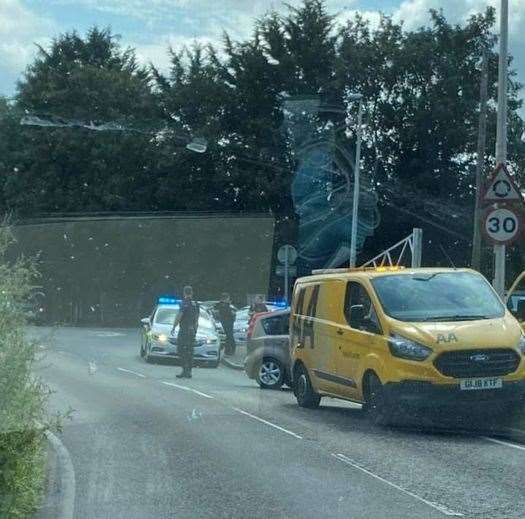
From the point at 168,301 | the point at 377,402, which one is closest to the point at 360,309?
the point at 377,402

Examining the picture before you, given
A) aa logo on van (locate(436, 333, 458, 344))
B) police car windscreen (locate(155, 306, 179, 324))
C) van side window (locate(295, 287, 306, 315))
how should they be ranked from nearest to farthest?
1. aa logo on van (locate(436, 333, 458, 344))
2. van side window (locate(295, 287, 306, 315))
3. police car windscreen (locate(155, 306, 179, 324))

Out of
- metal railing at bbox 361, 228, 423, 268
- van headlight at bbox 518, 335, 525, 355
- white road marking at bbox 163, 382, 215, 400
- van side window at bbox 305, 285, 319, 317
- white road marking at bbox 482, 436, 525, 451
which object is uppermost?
metal railing at bbox 361, 228, 423, 268

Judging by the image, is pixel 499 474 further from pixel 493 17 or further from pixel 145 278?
pixel 493 17

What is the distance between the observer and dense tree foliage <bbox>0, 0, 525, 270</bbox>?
25.4 metres

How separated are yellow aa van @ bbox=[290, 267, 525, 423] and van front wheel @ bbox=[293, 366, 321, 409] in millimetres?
28

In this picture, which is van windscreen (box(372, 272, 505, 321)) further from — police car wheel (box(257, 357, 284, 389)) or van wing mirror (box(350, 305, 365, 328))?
police car wheel (box(257, 357, 284, 389))

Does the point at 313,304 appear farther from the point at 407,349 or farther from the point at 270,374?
the point at 270,374

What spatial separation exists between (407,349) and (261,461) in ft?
10.2

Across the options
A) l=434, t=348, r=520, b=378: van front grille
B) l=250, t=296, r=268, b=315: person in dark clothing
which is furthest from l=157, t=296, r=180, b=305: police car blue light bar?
l=434, t=348, r=520, b=378: van front grille

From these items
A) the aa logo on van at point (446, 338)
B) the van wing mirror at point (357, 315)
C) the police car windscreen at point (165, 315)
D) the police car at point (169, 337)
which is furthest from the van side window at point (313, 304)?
the police car windscreen at point (165, 315)

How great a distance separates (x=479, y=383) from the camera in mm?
14148

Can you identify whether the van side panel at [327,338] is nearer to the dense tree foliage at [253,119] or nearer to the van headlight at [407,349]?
the van headlight at [407,349]

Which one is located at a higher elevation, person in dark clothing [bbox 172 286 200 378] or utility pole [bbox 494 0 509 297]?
utility pole [bbox 494 0 509 297]

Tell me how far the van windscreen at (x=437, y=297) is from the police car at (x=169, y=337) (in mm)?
9442
